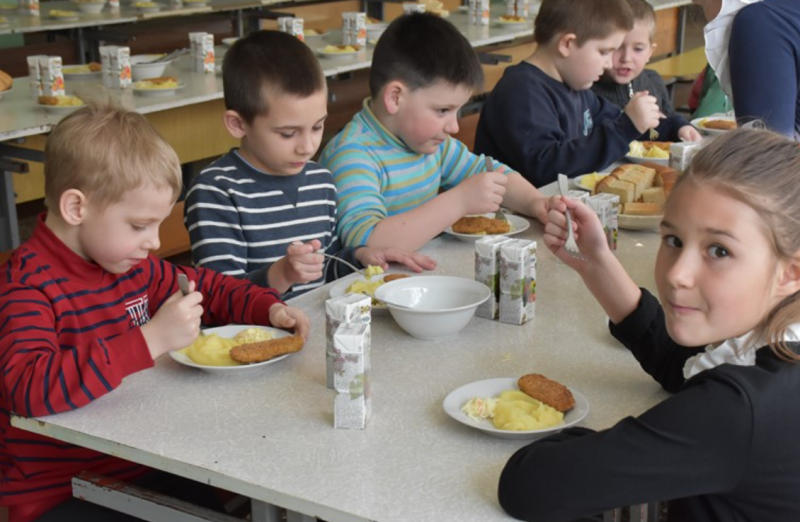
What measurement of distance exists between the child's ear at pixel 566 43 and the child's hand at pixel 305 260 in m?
1.52

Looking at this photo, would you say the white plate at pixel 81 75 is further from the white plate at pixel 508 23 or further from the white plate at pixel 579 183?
the white plate at pixel 508 23

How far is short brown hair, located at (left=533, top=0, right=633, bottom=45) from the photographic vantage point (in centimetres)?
307

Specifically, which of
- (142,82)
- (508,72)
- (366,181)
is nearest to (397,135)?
(366,181)

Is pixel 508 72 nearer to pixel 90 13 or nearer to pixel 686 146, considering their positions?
pixel 686 146

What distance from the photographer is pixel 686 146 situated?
109 inches

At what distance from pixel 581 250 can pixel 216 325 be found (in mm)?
688

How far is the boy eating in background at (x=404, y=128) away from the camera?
239 centimetres

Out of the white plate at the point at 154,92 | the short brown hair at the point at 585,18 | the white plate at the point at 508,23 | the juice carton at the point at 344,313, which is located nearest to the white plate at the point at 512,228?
the juice carton at the point at 344,313

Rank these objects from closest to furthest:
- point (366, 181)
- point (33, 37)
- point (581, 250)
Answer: point (581, 250) < point (366, 181) < point (33, 37)

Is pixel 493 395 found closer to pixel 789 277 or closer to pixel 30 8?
pixel 789 277

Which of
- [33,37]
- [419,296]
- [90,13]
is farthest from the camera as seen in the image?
[33,37]

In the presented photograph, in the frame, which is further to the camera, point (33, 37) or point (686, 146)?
point (33, 37)

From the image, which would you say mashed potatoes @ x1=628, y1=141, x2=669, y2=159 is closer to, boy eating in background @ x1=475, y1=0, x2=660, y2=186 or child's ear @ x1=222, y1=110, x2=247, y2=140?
boy eating in background @ x1=475, y1=0, x2=660, y2=186

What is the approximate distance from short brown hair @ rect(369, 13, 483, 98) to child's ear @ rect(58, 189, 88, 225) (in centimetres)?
103
